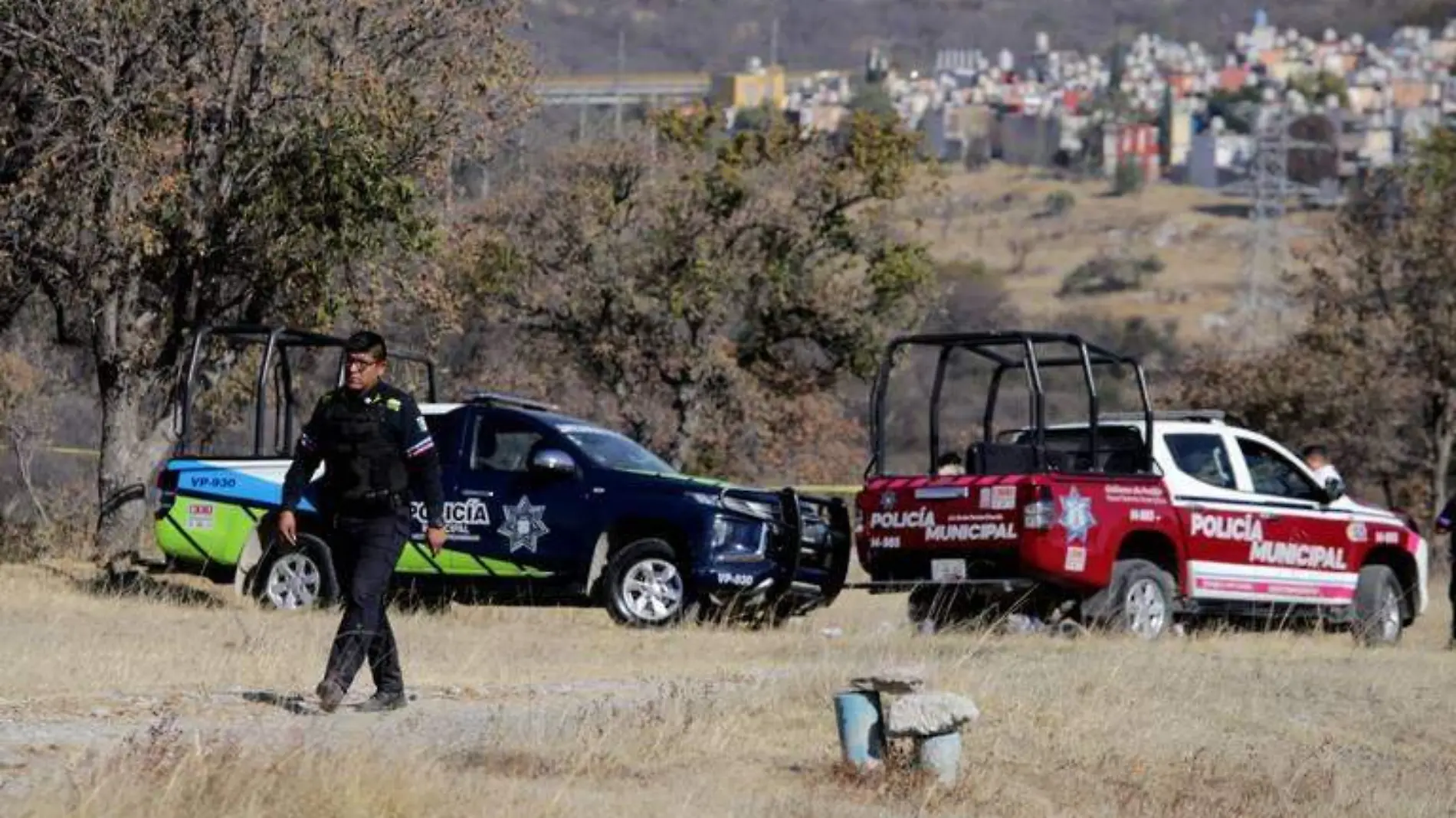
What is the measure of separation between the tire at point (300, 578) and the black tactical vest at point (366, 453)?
7.98 metres

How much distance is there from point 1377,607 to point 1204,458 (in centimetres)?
225

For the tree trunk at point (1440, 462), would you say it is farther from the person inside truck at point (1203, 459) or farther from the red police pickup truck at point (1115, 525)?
the person inside truck at point (1203, 459)

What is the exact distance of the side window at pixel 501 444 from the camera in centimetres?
2142

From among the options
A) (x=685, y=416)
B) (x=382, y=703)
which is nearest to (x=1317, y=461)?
(x=382, y=703)

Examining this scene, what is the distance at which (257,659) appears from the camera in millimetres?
15867

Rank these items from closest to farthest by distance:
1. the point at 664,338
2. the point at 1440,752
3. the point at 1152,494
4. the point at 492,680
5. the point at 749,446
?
1. the point at 492,680
2. the point at 1440,752
3. the point at 1152,494
4. the point at 664,338
5. the point at 749,446

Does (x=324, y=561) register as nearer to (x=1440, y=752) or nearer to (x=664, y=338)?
(x=1440, y=752)

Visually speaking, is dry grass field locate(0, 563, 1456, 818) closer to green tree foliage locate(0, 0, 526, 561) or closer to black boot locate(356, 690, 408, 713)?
black boot locate(356, 690, 408, 713)

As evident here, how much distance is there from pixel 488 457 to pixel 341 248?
17.1 ft

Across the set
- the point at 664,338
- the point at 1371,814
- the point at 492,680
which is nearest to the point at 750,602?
the point at 492,680

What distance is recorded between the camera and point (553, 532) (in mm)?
21094

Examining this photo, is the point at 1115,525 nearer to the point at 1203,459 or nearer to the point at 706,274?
the point at 1203,459

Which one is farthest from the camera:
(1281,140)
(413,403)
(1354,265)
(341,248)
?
(1281,140)

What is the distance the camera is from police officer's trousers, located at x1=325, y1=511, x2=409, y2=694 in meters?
13.3
